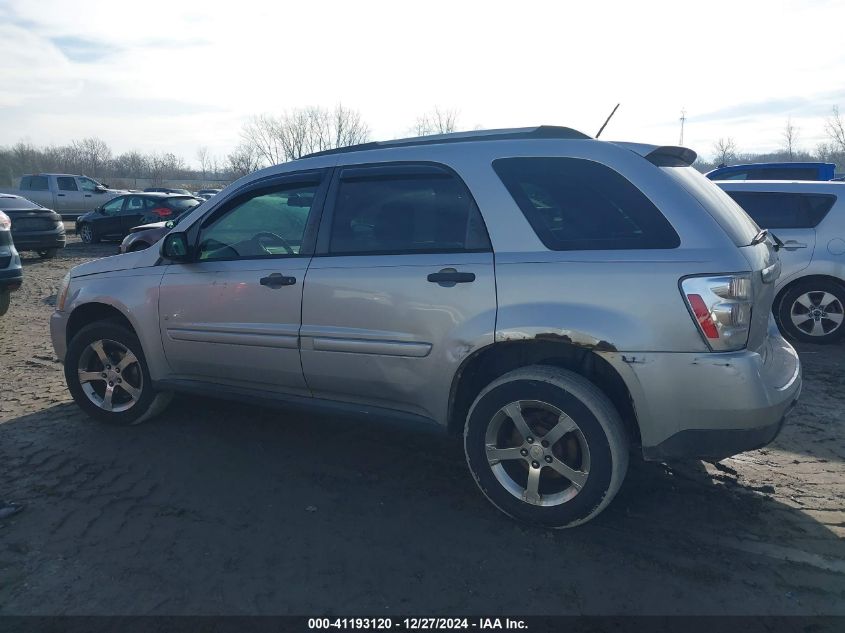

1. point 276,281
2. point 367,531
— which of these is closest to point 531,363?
point 367,531

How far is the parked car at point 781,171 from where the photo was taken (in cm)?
1112

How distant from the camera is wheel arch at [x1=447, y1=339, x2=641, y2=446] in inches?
121

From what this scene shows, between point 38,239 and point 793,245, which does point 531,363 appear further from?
point 38,239

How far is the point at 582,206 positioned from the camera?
311cm

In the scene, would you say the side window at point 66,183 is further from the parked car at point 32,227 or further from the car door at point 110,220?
the parked car at point 32,227

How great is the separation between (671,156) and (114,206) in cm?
1824

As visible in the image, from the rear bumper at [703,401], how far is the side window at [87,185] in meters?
24.9

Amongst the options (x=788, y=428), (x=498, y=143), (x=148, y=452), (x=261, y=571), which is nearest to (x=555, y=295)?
(x=498, y=143)

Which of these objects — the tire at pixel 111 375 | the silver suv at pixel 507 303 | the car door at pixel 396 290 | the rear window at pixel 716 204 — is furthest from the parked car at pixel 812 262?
the tire at pixel 111 375

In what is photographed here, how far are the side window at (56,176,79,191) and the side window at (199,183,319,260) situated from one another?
22.5 meters

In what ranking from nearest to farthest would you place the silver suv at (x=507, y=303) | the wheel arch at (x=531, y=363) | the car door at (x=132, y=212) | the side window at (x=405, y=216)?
the silver suv at (x=507, y=303), the wheel arch at (x=531, y=363), the side window at (x=405, y=216), the car door at (x=132, y=212)

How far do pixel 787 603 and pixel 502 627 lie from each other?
46.9 inches

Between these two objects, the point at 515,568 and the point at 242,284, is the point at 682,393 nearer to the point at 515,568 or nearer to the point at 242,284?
the point at 515,568

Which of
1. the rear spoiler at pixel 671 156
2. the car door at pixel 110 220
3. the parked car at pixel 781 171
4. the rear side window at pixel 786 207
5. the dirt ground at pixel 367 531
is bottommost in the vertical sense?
the dirt ground at pixel 367 531
